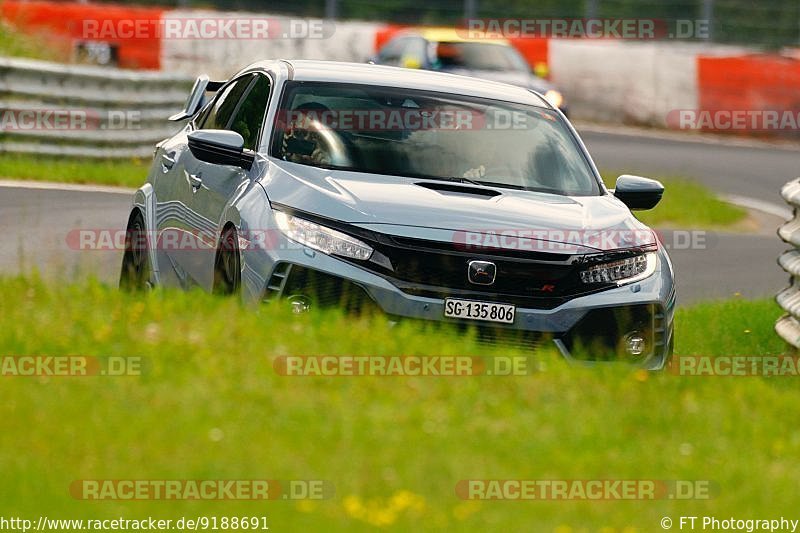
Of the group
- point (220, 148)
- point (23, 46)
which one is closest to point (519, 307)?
point (220, 148)

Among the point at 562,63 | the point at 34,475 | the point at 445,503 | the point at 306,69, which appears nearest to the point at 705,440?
the point at 445,503

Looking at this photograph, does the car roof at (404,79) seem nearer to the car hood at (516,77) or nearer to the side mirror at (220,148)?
the side mirror at (220,148)

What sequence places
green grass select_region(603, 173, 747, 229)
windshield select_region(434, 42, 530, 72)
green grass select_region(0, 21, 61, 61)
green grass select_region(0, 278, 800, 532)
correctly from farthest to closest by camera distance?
1. windshield select_region(434, 42, 530, 72)
2. green grass select_region(0, 21, 61, 61)
3. green grass select_region(603, 173, 747, 229)
4. green grass select_region(0, 278, 800, 532)

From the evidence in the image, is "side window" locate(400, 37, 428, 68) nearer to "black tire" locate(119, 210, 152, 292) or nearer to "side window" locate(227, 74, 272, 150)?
"black tire" locate(119, 210, 152, 292)

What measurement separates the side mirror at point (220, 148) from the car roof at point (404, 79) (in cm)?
85

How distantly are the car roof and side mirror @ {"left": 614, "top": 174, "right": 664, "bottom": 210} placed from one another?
883 mm

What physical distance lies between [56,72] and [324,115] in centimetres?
994

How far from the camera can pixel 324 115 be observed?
9016 mm

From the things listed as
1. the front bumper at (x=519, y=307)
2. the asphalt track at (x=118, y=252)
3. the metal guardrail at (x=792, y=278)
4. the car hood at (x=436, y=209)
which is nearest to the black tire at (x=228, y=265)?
the front bumper at (x=519, y=307)

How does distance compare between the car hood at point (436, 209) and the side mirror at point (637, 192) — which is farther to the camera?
the side mirror at point (637, 192)

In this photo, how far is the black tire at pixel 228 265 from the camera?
7.98 meters

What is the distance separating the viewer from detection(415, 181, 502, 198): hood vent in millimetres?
8375

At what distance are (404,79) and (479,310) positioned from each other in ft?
7.08

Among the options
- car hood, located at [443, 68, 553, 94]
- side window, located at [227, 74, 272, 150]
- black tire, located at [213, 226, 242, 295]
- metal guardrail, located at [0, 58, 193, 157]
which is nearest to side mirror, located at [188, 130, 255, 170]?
side window, located at [227, 74, 272, 150]
